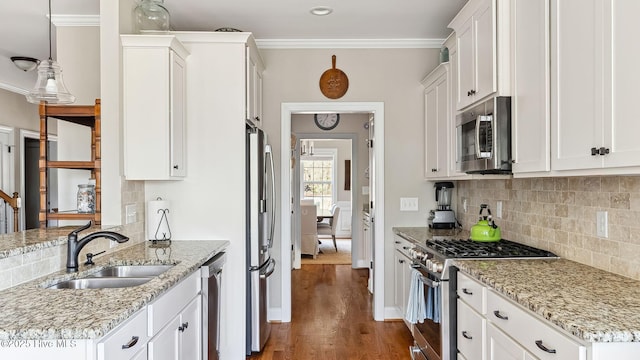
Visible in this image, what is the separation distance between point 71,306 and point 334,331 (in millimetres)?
2678

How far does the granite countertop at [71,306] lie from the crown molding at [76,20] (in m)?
1.95

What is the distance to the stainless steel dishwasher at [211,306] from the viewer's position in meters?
2.60

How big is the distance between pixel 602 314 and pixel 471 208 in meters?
2.32

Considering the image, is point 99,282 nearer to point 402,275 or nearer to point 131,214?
point 131,214

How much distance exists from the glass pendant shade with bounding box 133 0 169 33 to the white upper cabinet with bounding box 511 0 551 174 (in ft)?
7.42

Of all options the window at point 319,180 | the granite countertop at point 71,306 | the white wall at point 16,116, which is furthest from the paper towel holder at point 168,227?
the window at point 319,180

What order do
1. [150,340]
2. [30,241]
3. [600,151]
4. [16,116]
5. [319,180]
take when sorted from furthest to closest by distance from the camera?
[319,180] < [16,116] < [30,241] < [150,340] < [600,151]

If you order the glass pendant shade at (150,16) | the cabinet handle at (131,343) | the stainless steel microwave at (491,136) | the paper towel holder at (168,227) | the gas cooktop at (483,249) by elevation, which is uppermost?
the glass pendant shade at (150,16)

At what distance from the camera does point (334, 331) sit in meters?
3.85

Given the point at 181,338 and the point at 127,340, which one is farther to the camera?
the point at 181,338

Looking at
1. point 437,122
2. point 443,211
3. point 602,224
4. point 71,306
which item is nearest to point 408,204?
point 443,211

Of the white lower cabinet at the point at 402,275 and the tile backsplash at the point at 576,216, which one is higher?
the tile backsplash at the point at 576,216

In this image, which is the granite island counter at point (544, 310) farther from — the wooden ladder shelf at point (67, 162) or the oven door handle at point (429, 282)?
the wooden ladder shelf at point (67, 162)

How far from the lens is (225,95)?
319cm
